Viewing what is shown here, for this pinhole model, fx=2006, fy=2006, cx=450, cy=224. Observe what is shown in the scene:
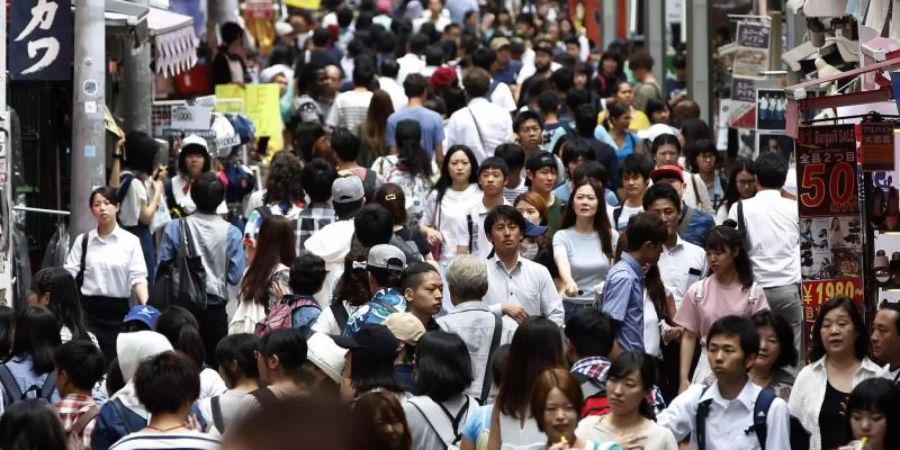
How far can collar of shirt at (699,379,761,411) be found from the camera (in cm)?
800

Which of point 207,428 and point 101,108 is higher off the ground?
point 101,108

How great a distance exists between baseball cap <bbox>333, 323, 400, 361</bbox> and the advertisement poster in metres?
3.19

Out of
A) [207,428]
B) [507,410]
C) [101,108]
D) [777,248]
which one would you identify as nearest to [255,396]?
[207,428]

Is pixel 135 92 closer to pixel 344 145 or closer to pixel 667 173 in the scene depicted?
pixel 344 145

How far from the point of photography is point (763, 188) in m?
12.7

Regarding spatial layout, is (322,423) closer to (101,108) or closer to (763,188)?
(763,188)

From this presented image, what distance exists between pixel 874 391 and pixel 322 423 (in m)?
4.46

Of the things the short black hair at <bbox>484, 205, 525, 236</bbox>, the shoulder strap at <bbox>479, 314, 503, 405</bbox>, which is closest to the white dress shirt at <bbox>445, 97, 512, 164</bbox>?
the short black hair at <bbox>484, 205, 525, 236</bbox>

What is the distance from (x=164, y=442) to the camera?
22.2 ft

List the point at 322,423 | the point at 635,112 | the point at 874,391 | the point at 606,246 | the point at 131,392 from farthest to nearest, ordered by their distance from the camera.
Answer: the point at 635,112
the point at 606,246
the point at 131,392
the point at 874,391
the point at 322,423

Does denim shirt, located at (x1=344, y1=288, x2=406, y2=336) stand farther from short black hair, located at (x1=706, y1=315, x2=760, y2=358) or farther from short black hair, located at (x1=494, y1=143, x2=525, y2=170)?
short black hair, located at (x1=494, y1=143, x2=525, y2=170)

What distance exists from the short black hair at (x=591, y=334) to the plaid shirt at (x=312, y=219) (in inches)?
170

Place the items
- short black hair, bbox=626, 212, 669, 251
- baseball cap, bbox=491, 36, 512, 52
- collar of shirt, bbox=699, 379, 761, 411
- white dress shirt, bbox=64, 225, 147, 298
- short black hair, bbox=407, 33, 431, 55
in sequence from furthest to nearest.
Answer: short black hair, bbox=407, 33, 431, 55 → baseball cap, bbox=491, 36, 512, 52 → white dress shirt, bbox=64, 225, 147, 298 → short black hair, bbox=626, 212, 669, 251 → collar of shirt, bbox=699, 379, 761, 411

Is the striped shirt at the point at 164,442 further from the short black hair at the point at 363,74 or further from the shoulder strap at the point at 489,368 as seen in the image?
the short black hair at the point at 363,74
